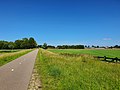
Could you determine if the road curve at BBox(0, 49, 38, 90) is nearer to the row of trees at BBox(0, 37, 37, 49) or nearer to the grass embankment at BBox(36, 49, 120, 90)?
the grass embankment at BBox(36, 49, 120, 90)

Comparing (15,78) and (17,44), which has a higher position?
(17,44)

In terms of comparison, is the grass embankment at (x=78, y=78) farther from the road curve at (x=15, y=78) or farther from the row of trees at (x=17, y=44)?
the row of trees at (x=17, y=44)

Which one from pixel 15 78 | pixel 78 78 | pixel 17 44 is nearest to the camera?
pixel 78 78

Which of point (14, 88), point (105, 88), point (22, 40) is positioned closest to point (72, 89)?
point (105, 88)

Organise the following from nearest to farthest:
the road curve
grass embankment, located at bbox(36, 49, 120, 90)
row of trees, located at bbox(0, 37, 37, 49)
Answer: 1. the road curve
2. grass embankment, located at bbox(36, 49, 120, 90)
3. row of trees, located at bbox(0, 37, 37, 49)

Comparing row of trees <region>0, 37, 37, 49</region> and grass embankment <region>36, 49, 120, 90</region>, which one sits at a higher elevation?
row of trees <region>0, 37, 37, 49</region>

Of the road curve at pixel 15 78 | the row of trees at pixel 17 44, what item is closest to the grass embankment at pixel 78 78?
the road curve at pixel 15 78

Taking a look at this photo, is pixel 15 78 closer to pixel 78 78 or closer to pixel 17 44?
pixel 78 78

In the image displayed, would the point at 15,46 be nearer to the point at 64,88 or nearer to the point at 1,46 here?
→ the point at 1,46

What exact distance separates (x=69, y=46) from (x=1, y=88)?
18223 cm

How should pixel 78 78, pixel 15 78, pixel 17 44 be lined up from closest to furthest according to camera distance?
pixel 78 78 → pixel 15 78 → pixel 17 44

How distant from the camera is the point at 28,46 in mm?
194500

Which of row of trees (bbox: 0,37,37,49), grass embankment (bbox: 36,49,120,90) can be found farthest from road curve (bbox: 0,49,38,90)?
row of trees (bbox: 0,37,37,49)

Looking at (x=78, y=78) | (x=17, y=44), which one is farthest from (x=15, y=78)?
(x=17, y=44)
